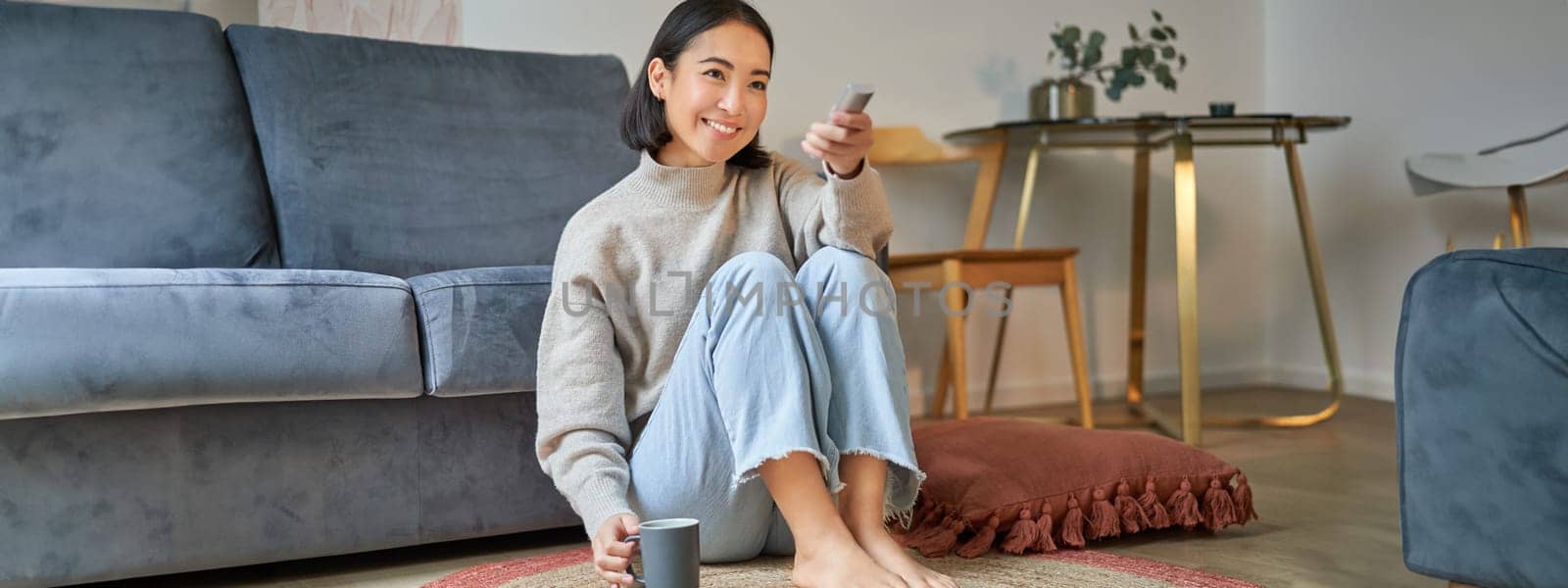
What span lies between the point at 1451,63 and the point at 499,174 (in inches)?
99.7

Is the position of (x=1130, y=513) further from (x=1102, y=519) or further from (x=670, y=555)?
(x=670, y=555)

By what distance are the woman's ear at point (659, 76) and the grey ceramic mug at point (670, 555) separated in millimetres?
550

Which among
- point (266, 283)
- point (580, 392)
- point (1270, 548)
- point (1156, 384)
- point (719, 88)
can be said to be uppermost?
point (719, 88)

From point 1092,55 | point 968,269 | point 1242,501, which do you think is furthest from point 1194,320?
point 1242,501

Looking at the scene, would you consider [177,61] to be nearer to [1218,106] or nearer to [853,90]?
[853,90]

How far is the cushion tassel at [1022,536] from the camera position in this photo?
5.49 ft

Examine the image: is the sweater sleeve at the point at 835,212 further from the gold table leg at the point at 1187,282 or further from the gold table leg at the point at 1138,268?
the gold table leg at the point at 1138,268

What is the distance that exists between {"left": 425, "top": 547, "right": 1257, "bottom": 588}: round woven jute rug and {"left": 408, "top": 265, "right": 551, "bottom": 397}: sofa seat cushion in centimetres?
24

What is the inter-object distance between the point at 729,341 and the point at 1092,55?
2.11 meters

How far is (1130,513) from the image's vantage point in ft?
5.78

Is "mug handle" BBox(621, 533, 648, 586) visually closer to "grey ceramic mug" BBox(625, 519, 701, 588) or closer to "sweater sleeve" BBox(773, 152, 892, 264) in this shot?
"grey ceramic mug" BBox(625, 519, 701, 588)

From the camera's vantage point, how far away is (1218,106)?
2.89 metres

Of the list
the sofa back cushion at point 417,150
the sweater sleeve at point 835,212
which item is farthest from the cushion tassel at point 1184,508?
the sofa back cushion at point 417,150

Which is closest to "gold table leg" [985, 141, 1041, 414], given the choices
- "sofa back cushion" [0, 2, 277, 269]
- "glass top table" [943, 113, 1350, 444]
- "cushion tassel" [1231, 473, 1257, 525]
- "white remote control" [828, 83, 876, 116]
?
"glass top table" [943, 113, 1350, 444]
